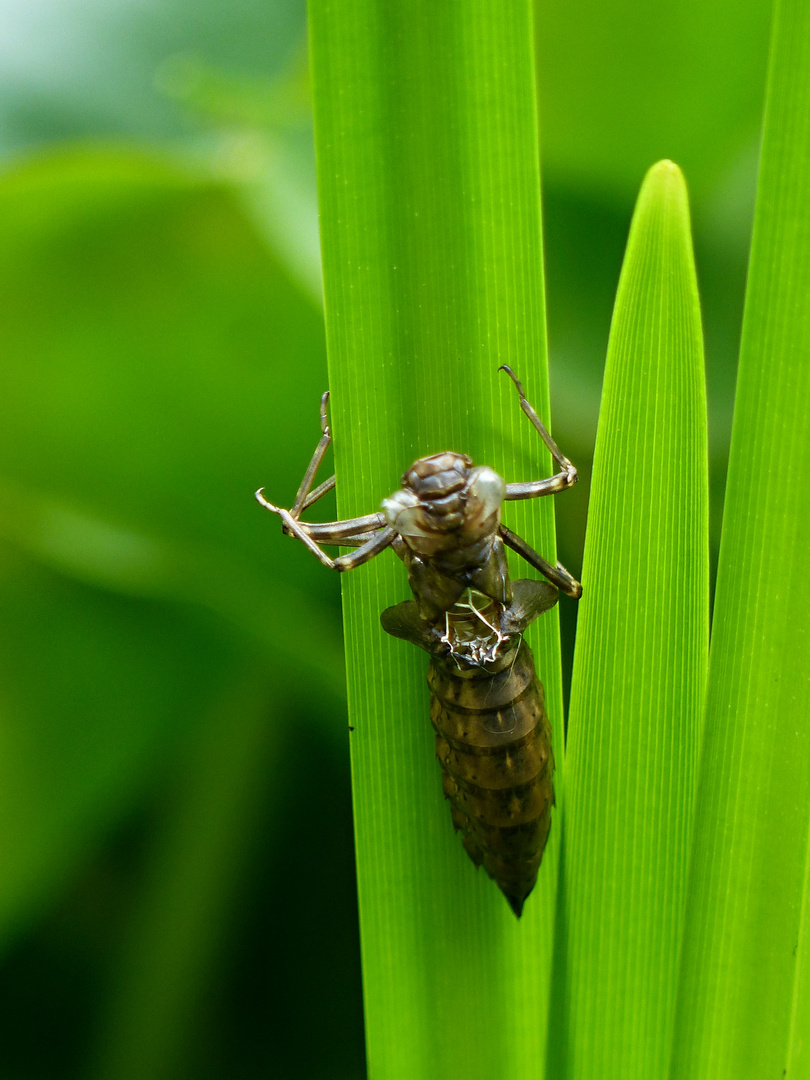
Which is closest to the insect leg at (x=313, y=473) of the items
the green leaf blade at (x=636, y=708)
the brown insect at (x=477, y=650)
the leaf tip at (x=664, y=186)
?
the brown insect at (x=477, y=650)

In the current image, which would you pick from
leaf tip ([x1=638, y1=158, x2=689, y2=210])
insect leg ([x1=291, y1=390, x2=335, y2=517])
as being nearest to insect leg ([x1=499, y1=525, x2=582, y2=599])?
insect leg ([x1=291, y1=390, x2=335, y2=517])

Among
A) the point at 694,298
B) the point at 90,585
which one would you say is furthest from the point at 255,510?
the point at 694,298

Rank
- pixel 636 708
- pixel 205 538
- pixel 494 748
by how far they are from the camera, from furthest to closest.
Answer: pixel 205 538 < pixel 494 748 < pixel 636 708

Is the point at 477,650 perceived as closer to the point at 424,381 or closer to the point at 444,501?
the point at 444,501

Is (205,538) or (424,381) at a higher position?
(424,381)

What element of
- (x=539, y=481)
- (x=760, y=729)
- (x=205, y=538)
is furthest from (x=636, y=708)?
(x=205, y=538)

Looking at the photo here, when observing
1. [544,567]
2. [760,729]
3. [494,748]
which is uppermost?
[544,567]

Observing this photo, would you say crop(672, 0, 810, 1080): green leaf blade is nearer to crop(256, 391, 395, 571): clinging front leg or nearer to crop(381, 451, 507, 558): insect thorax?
crop(381, 451, 507, 558): insect thorax
